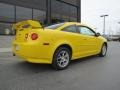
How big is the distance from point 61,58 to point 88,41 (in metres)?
1.81

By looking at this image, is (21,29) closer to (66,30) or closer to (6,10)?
(66,30)

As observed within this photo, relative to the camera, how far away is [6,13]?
17312 millimetres

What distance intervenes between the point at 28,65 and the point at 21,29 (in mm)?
1268

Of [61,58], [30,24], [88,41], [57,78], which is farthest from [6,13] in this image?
[57,78]

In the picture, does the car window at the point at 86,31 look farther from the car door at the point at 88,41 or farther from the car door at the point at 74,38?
the car door at the point at 74,38

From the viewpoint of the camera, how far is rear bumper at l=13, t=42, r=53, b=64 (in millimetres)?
5531

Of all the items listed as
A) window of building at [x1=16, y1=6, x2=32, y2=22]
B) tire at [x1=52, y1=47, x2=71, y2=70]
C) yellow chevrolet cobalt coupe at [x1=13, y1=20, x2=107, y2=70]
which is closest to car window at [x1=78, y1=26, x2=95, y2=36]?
yellow chevrolet cobalt coupe at [x1=13, y1=20, x2=107, y2=70]

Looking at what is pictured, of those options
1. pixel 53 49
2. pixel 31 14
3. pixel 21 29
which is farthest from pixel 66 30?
pixel 31 14

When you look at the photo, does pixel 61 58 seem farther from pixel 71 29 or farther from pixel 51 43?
pixel 71 29

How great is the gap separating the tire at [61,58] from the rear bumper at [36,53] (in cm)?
23

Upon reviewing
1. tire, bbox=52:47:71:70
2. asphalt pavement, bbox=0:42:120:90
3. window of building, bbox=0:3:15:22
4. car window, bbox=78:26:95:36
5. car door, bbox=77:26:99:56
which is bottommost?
asphalt pavement, bbox=0:42:120:90

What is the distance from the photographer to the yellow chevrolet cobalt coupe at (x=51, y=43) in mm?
5605

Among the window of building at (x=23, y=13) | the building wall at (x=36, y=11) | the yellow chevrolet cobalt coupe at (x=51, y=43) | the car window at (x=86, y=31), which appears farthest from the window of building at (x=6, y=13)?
the yellow chevrolet cobalt coupe at (x=51, y=43)

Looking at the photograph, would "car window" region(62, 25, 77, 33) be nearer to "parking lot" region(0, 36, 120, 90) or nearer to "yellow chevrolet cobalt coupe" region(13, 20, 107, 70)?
"yellow chevrolet cobalt coupe" region(13, 20, 107, 70)
